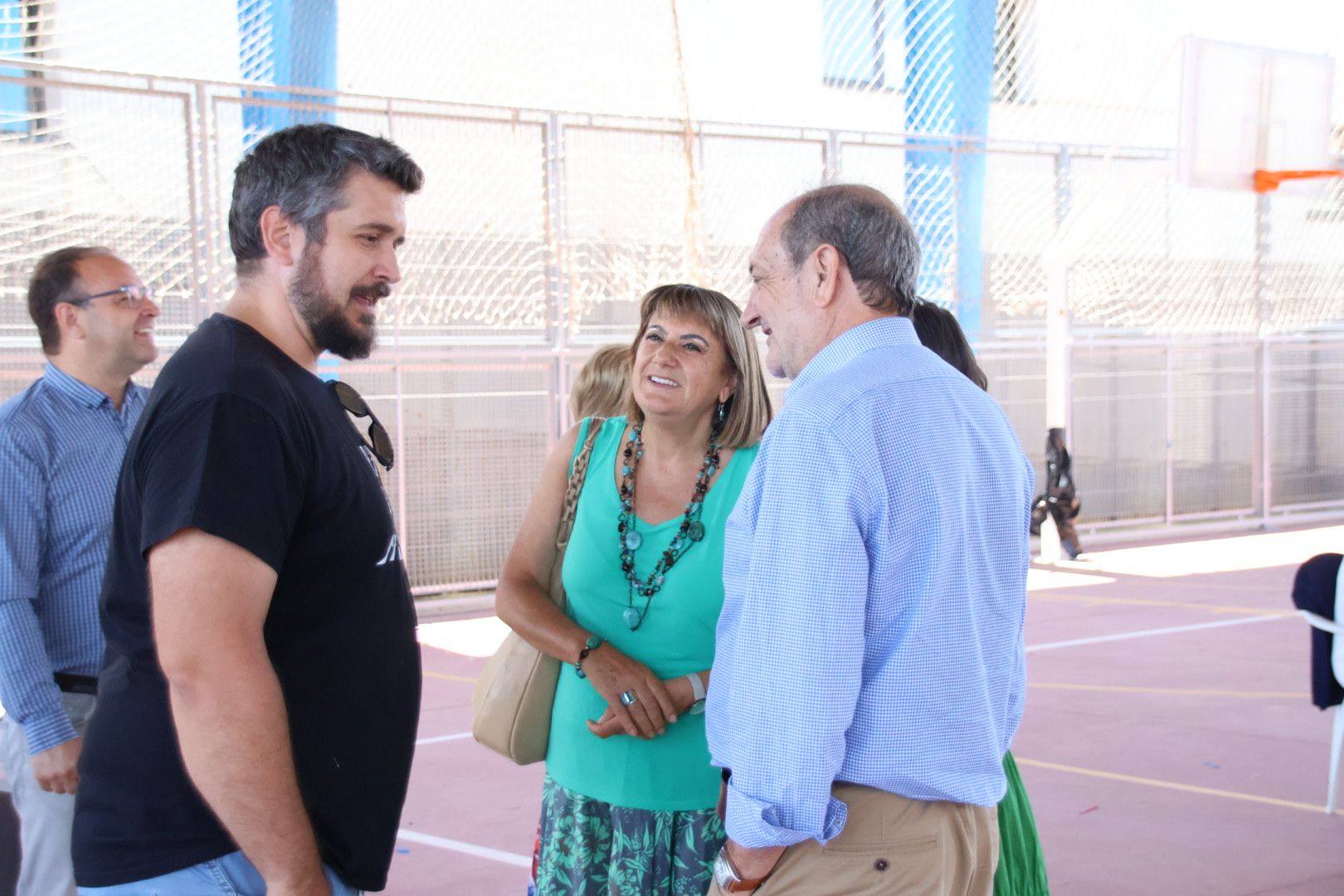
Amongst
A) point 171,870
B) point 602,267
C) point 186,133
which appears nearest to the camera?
point 171,870

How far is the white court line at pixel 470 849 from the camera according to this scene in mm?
4608

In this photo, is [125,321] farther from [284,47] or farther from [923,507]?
[284,47]

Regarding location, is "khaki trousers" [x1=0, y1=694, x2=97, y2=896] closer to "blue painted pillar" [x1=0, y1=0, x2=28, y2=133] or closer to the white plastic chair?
the white plastic chair

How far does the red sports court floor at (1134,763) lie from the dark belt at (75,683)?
1.60m

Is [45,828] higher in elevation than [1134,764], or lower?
higher

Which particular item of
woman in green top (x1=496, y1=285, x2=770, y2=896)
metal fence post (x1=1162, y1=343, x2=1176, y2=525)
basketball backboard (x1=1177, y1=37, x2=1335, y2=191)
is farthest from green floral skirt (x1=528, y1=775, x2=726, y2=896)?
metal fence post (x1=1162, y1=343, x2=1176, y2=525)

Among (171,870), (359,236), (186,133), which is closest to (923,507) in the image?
→ (359,236)

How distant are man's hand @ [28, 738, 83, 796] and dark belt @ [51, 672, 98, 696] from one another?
0.17m

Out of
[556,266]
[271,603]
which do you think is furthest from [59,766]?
[556,266]

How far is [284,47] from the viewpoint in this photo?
927 centimetres

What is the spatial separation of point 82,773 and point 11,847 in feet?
4.67

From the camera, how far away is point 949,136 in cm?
1154

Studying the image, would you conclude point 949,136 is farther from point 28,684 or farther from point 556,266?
point 28,684

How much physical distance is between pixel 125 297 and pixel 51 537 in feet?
2.24
